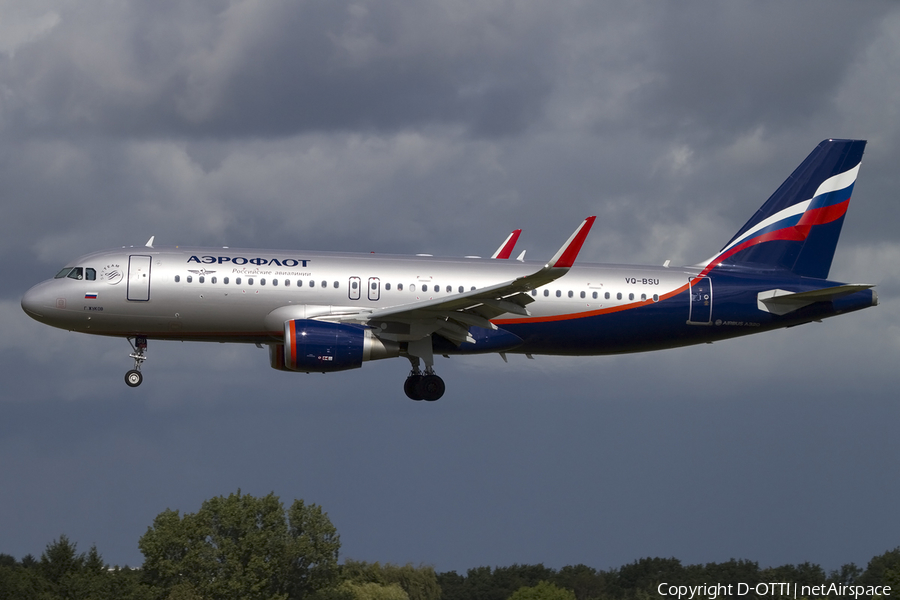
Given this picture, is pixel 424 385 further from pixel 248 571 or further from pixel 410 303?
pixel 248 571

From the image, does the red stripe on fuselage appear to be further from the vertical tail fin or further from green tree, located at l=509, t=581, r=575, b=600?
green tree, located at l=509, t=581, r=575, b=600

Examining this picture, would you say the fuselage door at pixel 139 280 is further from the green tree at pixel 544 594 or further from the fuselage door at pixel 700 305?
the green tree at pixel 544 594

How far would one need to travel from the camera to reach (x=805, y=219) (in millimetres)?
46750

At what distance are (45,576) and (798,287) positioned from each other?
235ft

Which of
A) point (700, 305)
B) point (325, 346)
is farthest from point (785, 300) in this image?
point (325, 346)

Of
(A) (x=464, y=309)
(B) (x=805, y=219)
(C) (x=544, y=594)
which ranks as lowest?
(C) (x=544, y=594)

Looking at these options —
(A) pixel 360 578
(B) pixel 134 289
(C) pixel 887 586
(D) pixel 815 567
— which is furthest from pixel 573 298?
(D) pixel 815 567

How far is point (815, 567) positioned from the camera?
126 metres

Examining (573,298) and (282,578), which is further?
(282,578)

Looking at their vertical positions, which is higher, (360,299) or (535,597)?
(360,299)

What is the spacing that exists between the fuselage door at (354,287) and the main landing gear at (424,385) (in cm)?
349

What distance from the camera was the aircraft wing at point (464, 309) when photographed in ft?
117

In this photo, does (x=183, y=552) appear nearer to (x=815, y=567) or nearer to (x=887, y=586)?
(x=887, y=586)

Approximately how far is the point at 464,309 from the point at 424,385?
441 cm
